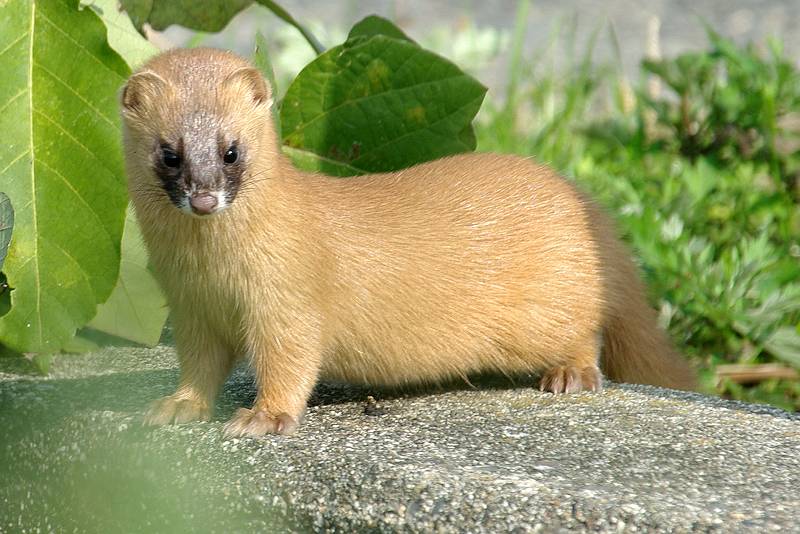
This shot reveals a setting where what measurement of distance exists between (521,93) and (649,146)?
1.68m

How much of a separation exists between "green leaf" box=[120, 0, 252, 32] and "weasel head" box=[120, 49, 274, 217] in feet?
1.99

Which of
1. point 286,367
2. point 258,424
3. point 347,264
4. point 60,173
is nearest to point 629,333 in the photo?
point 347,264

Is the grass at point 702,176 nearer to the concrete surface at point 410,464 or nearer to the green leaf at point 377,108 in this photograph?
the green leaf at point 377,108

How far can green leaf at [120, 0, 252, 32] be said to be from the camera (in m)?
3.40

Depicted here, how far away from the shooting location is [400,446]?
8.40 feet

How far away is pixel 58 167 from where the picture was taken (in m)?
3.09

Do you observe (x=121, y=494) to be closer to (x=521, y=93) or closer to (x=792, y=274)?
(x=792, y=274)

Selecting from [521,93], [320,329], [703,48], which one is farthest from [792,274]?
[703,48]

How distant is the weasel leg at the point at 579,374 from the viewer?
3135 millimetres

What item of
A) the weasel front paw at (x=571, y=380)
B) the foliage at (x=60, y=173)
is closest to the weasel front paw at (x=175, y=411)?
the foliage at (x=60, y=173)

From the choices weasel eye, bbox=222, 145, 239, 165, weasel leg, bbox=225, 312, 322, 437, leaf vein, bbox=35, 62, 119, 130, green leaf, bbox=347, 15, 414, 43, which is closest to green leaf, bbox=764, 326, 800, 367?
green leaf, bbox=347, 15, 414, 43

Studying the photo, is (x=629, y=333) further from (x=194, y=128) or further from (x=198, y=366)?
(x=194, y=128)

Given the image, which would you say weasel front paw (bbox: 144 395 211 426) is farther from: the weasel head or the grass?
the grass

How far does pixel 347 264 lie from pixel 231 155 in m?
0.42
